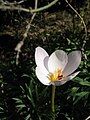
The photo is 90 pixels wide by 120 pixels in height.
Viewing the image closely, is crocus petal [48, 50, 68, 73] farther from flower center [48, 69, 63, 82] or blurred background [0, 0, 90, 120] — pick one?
blurred background [0, 0, 90, 120]

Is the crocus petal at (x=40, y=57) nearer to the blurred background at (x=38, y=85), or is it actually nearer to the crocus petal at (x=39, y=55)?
the crocus petal at (x=39, y=55)

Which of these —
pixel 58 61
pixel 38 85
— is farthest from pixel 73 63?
pixel 38 85

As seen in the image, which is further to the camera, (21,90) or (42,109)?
(21,90)

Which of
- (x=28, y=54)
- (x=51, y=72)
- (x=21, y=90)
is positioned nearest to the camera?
(x=51, y=72)

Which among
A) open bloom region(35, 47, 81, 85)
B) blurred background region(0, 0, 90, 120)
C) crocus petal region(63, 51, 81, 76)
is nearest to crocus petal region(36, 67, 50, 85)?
open bloom region(35, 47, 81, 85)

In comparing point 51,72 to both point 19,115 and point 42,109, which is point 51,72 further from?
point 19,115

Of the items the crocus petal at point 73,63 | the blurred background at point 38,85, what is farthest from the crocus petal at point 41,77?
the blurred background at point 38,85

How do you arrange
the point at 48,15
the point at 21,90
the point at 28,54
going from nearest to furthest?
1. the point at 21,90
2. the point at 28,54
3. the point at 48,15

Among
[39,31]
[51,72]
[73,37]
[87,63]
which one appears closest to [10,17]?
[39,31]
